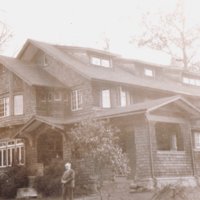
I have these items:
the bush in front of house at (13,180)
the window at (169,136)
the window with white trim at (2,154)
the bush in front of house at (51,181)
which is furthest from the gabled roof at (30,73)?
the window at (169,136)

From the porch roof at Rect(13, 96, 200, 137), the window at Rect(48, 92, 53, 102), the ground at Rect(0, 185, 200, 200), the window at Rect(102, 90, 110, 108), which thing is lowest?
the ground at Rect(0, 185, 200, 200)

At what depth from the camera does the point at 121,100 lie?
2288 centimetres

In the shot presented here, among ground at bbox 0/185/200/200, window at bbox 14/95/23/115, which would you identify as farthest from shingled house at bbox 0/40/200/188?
ground at bbox 0/185/200/200

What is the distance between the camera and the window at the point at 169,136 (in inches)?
804

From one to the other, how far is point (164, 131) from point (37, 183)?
8.01 m

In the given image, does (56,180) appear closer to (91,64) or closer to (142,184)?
(142,184)

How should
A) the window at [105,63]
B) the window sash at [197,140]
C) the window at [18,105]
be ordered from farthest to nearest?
the window at [105,63] → the window at [18,105] → the window sash at [197,140]

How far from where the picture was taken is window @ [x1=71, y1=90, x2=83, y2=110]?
2283 cm

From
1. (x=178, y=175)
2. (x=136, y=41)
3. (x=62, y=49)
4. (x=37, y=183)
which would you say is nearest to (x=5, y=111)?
(x=62, y=49)

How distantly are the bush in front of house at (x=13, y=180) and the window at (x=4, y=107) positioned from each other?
208 inches

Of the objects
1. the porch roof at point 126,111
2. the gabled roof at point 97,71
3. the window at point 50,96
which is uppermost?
the gabled roof at point 97,71

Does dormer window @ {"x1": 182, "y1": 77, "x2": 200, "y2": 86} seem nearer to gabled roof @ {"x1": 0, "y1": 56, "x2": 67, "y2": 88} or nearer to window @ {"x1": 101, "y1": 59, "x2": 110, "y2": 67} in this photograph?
window @ {"x1": 101, "y1": 59, "x2": 110, "y2": 67}

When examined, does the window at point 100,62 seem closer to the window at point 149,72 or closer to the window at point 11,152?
the window at point 149,72

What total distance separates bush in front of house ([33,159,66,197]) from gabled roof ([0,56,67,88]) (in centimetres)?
622
